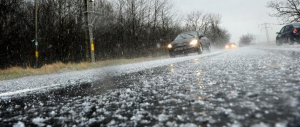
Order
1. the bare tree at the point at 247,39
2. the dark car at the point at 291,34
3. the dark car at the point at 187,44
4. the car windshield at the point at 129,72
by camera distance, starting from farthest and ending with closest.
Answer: the bare tree at the point at 247,39 < the dark car at the point at 291,34 < the dark car at the point at 187,44 < the car windshield at the point at 129,72

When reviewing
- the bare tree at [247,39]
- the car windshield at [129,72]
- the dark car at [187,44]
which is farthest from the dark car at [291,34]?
the bare tree at [247,39]

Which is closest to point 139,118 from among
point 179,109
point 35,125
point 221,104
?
point 179,109

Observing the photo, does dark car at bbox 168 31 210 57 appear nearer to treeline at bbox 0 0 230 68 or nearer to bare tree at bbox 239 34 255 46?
treeline at bbox 0 0 230 68

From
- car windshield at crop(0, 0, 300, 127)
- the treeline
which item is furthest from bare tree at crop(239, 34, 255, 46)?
the treeline

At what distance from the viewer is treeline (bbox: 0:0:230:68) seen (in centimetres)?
1534

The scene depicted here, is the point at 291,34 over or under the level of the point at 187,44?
over

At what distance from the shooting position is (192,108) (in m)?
1.22

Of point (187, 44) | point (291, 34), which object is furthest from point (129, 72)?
point (291, 34)

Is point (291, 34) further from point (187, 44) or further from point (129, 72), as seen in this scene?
point (129, 72)

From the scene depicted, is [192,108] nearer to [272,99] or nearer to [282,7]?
[272,99]

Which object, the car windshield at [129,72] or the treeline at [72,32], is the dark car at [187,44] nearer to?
the car windshield at [129,72]

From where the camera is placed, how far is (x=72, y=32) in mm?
17734

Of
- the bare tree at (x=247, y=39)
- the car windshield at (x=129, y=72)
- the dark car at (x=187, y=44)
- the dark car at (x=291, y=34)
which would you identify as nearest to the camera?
the car windshield at (x=129, y=72)

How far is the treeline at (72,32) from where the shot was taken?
1534cm
